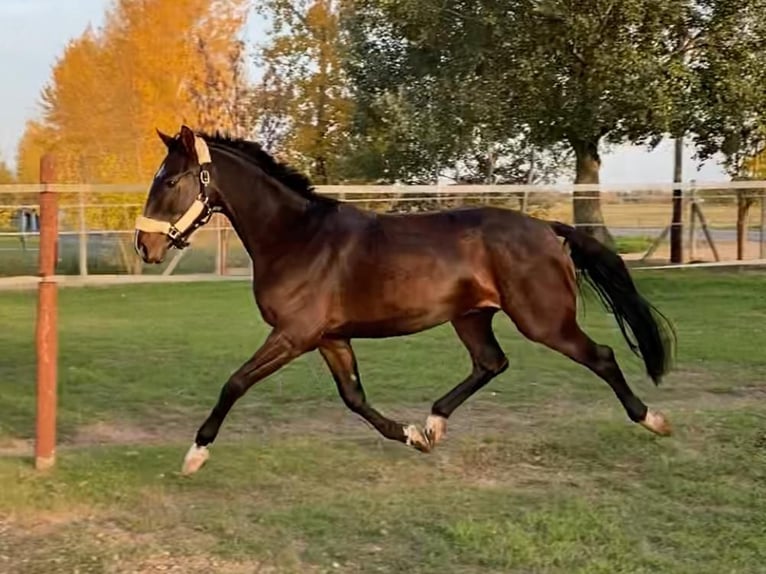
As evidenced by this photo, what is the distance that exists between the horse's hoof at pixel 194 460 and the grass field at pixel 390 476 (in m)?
0.07

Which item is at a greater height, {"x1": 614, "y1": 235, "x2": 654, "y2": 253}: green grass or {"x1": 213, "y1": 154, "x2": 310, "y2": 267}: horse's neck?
{"x1": 213, "y1": 154, "x2": 310, "y2": 267}: horse's neck

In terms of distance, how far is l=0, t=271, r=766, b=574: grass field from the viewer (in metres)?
3.67

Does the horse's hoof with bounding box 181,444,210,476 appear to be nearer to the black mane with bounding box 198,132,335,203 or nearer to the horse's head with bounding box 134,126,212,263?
the horse's head with bounding box 134,126,212,263

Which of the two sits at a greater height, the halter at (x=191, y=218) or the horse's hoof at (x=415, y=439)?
the halter at (x=191, y=218)

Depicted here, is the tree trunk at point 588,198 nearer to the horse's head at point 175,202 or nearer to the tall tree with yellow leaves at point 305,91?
the tall tree with yellow leaves at point 305,91

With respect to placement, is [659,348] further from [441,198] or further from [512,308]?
[441,198]

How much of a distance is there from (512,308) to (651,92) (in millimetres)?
11233

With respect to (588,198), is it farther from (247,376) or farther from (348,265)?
(247,376)

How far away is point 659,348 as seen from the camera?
18.7 ft

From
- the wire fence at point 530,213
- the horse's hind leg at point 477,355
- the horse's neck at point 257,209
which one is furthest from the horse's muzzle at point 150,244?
the wire fence at point 530,213

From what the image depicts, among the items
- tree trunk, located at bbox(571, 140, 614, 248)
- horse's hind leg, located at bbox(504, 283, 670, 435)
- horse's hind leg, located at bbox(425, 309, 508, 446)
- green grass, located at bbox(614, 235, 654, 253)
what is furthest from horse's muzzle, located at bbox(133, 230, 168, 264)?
green grass, located at bbox(614, 235, 654, 253)

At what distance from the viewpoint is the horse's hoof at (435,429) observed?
5312mm

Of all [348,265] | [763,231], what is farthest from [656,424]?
[763,231]

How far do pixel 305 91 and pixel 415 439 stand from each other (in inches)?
761
